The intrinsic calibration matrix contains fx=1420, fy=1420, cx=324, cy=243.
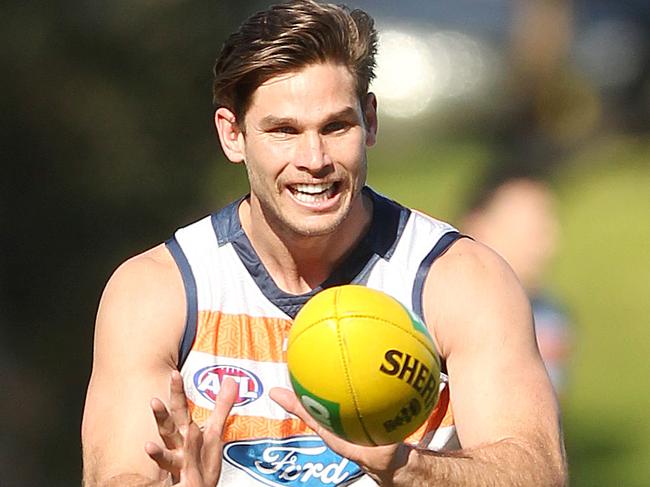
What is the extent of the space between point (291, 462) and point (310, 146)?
108 cm

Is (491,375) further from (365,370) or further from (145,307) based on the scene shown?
(145,307)

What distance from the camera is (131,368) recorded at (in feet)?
15.7

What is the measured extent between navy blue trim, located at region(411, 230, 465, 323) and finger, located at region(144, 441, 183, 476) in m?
1.07

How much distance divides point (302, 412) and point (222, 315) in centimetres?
102

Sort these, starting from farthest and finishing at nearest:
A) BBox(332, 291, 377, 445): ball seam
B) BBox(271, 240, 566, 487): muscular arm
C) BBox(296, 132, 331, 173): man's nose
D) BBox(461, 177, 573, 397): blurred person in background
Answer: BBox(461, 177, 573, 397): blurred person in background
BBox(296, 132, 331, 173): man's nose
BBox(271, 240, 566, 487): muscular arm
BBox(332, 291, 377, 445): ball seam

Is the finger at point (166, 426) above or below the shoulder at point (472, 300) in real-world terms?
below

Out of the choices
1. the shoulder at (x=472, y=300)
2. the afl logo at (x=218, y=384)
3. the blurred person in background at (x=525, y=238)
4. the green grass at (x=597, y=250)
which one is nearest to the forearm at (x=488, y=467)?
the shoulder at (x=472, y=300)

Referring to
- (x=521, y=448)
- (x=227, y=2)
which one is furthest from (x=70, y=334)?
(x=521, y=448)

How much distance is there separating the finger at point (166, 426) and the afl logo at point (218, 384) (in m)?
0.72

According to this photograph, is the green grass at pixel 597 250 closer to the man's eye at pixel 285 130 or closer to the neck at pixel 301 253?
the neck at pixel 301 253

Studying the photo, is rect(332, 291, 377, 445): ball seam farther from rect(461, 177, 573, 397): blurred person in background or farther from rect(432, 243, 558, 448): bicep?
rect(461, 177, 573, 397): blurred person in background

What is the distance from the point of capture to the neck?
508 centimetres

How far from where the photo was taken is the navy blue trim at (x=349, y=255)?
Answer: 5047 millimetres

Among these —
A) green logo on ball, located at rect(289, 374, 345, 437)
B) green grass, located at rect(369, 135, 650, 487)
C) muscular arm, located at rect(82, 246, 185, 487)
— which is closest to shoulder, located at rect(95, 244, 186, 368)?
muscular arm, located at rect(82, 246, 185, 487)
